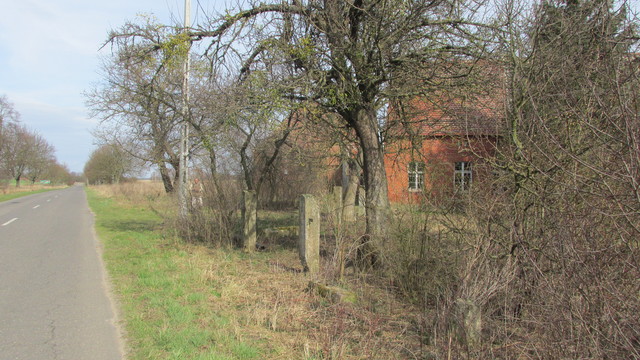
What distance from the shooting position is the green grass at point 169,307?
412 cm

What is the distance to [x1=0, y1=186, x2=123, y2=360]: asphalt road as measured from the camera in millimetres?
4266

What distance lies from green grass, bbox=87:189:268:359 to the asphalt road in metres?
0.24

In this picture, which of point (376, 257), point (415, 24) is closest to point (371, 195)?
point (376, 257)

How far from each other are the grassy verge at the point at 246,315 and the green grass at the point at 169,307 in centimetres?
1

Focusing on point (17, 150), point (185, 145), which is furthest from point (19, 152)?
point (185, 145)

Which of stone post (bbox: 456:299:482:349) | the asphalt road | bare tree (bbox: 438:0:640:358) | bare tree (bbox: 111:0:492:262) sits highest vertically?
bare tree (bbox: 111:0:492:262)

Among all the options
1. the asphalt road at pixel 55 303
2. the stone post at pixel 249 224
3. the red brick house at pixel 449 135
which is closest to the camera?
the asphalt road at pixel 55 303

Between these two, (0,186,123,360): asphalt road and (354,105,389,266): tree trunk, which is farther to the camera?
(354,105,389,266): tree trunk

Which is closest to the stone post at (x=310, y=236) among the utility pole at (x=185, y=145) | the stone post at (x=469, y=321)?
the stone post at (x=469, y=321)

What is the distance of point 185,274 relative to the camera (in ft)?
23.7

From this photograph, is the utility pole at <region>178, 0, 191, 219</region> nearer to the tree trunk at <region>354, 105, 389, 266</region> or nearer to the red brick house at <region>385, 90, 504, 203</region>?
the tree trunk at <region>354, 105, 389, 266</region>

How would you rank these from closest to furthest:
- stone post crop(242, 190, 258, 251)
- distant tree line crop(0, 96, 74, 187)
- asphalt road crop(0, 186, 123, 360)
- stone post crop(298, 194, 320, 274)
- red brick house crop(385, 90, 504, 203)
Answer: asphalt road crop(0, 186, 123, 360) → red brick house crop(385, 90, 504, 203) → stone post crop(298, 194, 320, 274) → stone post crop(242, 190, 258, 251) → distant tree line crop(0, 96, 74, 187)

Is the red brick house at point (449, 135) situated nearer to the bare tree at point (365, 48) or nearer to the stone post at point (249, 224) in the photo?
the bare tree at point (365, 48)

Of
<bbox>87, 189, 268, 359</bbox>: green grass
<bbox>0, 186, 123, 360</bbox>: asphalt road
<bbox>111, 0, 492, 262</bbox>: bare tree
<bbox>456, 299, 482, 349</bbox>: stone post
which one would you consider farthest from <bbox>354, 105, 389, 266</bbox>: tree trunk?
<bbox>0, 186, 123, 360</bbox>: asphalt road
